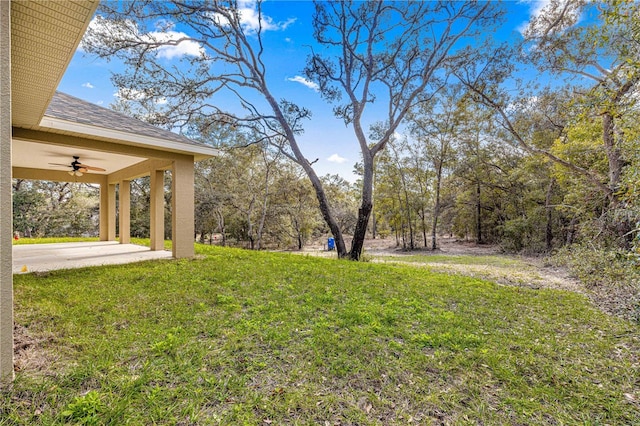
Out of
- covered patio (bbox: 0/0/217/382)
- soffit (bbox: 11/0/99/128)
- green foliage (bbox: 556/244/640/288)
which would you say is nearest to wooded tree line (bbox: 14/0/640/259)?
green foliage (bbox: 556/244/640/288)

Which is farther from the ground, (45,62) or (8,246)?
(45,62)

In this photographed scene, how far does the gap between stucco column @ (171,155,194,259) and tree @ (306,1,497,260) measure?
15.9 feet

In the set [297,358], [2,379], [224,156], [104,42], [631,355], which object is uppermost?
[104,42]

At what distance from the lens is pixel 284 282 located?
5.00 metres

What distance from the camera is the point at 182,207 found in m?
6.70

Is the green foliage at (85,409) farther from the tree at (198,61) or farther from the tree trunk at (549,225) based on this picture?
the tree trunk at (549,225)

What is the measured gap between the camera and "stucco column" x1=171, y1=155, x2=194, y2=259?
21.8 feet

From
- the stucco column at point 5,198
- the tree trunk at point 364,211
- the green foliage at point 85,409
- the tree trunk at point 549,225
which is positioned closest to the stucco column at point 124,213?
the tree trunk at point 364,211

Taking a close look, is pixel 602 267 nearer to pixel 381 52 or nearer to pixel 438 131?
pixel 381 52

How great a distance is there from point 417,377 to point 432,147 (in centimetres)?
1587

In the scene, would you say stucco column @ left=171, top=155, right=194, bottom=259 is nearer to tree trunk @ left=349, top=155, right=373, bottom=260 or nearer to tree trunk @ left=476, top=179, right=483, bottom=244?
tree trunk @ left=349, top=155, right=373, bottom=260

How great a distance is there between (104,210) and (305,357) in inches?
465

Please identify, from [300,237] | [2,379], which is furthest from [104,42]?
[300,237]

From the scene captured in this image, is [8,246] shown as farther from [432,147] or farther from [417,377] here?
[432,147]
